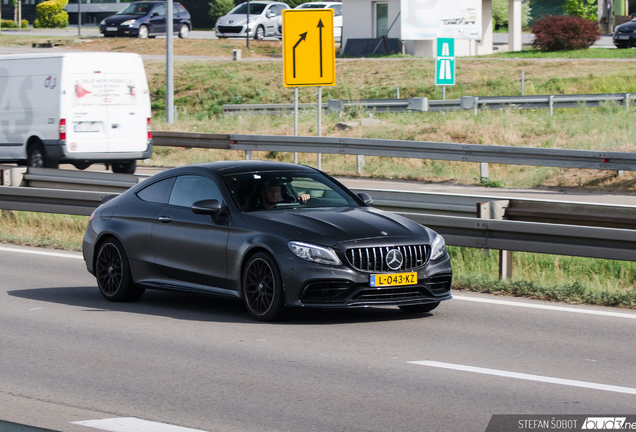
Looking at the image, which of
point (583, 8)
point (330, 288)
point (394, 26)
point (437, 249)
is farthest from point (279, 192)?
point (583, 8)

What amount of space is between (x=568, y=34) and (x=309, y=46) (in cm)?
3058

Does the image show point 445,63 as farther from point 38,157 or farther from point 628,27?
point 628,27

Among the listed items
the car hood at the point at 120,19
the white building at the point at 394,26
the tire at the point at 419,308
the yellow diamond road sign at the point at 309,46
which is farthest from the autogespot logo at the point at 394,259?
the car hood at the point at 120,19

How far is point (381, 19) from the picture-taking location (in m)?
50.2

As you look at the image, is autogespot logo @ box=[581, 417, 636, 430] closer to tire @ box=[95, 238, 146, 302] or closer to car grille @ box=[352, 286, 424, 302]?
car grille @ box=[352, 286, 424, 302]

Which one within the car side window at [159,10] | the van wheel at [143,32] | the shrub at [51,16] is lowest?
the van wheel at [143,32]

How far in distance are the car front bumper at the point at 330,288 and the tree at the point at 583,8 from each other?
198 ft

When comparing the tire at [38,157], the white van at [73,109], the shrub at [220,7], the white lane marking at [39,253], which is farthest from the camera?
the shrub at [220,7]

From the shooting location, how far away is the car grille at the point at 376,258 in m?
8.49

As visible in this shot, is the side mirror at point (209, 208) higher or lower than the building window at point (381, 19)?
lower

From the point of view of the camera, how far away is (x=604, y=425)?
5.65 metres

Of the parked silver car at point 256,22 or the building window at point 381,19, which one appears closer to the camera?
the building window at point 381,19

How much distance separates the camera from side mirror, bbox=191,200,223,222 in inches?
360

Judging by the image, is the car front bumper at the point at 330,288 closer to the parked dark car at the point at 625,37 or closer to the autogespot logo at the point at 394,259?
the autogespot logo at the point at 394,259
